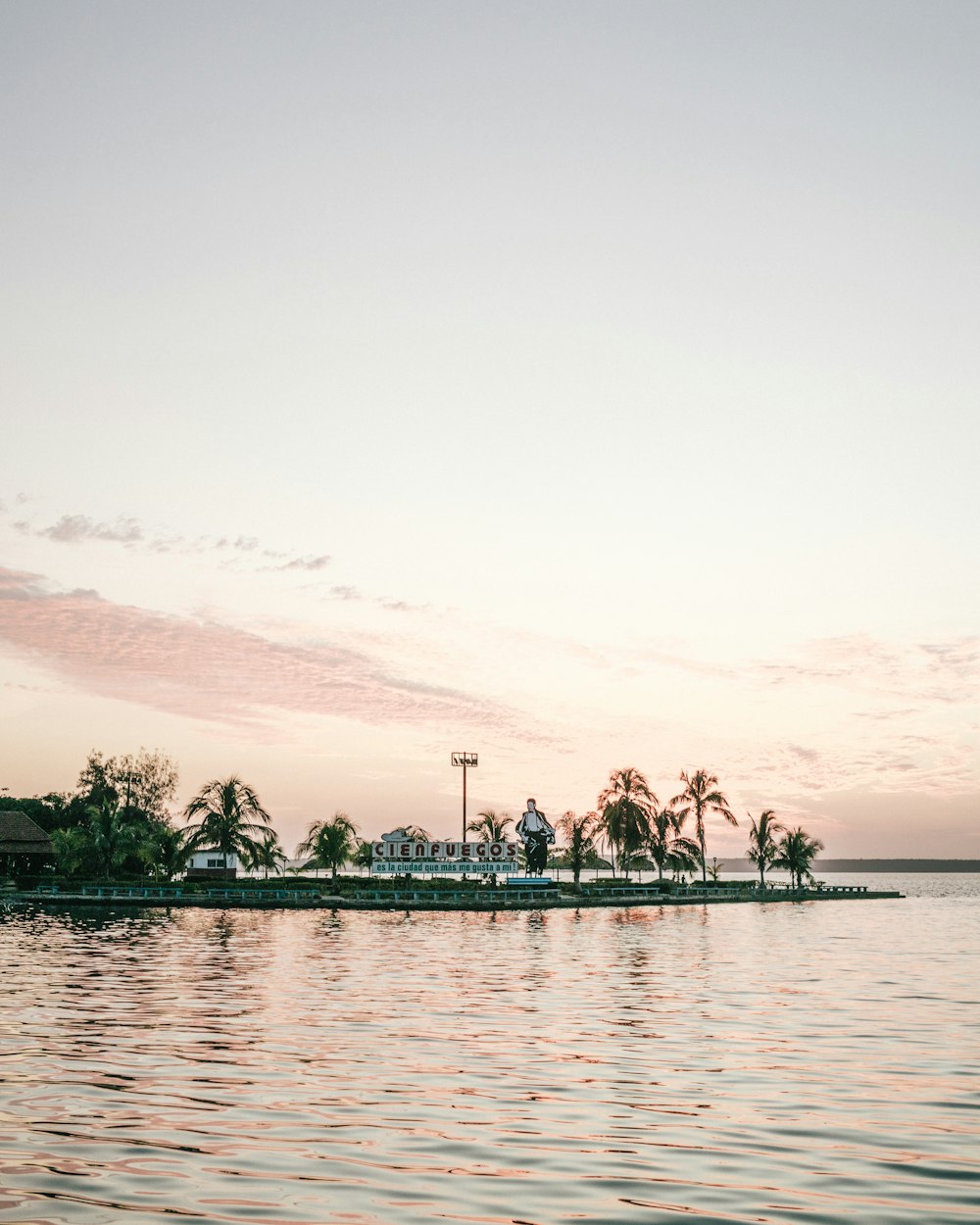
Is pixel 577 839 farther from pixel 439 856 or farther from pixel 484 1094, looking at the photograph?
pixel 484 1094

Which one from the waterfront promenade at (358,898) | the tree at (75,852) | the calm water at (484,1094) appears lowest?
the waterfront promenade at (358,898)

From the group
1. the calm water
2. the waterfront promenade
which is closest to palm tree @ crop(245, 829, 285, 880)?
the waterfront promenade

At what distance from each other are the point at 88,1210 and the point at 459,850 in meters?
98.2

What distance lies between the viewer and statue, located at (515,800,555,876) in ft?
371

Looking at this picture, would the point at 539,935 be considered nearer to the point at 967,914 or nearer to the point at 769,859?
the point at 967,914

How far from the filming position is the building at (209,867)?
118625 millimetres

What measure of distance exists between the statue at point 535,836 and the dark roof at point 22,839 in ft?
153

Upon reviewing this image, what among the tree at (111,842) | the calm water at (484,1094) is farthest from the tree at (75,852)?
the calm water at (484,1094)

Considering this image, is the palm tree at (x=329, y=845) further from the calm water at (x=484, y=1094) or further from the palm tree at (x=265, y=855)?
the calm water at (x=484, y=1094)

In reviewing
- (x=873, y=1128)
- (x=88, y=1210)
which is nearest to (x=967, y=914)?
(x=873, y=1128)

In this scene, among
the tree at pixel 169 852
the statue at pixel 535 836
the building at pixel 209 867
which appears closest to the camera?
the tree at pixel 169 852

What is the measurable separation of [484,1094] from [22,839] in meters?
107

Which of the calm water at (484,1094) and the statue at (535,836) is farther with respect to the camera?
the statue at (535,836)

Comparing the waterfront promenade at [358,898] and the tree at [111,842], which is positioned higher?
the tree at [111,842]
